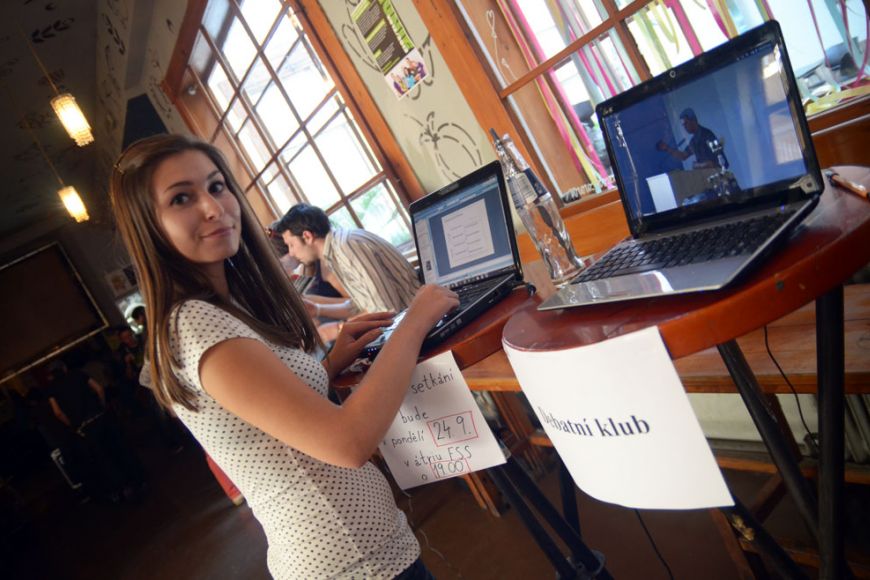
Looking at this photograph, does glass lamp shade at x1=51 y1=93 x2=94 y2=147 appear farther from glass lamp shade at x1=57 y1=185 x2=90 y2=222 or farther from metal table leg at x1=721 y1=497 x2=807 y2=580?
metal table leg at x1=721 y1=497 x2=807 y2=580

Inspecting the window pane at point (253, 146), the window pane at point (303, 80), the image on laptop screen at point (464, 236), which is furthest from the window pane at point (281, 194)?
the image on laptop screen at point (464, 236)

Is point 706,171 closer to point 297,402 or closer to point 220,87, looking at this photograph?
point 297,402

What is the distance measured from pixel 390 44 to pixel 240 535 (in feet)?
9.26

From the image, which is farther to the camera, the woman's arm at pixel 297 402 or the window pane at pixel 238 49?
the window pane at pixel 238 49

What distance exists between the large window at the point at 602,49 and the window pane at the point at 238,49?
1937 mm

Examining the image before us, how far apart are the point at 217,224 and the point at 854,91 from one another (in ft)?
4.36

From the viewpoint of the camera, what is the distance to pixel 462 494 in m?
2.56

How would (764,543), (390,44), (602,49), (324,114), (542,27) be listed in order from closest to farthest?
(764,543)
(602,49)
(542,27)
(390,44)
(324,114)

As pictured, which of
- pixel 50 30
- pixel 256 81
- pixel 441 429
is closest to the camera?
pixel 441 429

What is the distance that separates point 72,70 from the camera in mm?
4633

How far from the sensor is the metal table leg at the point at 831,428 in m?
0.57

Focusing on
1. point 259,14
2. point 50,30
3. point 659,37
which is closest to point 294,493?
point 659,37

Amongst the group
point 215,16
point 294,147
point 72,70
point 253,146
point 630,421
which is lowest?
point 630,421

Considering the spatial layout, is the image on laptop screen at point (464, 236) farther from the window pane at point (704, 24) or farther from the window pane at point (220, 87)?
the window pane at point (220, 87)
